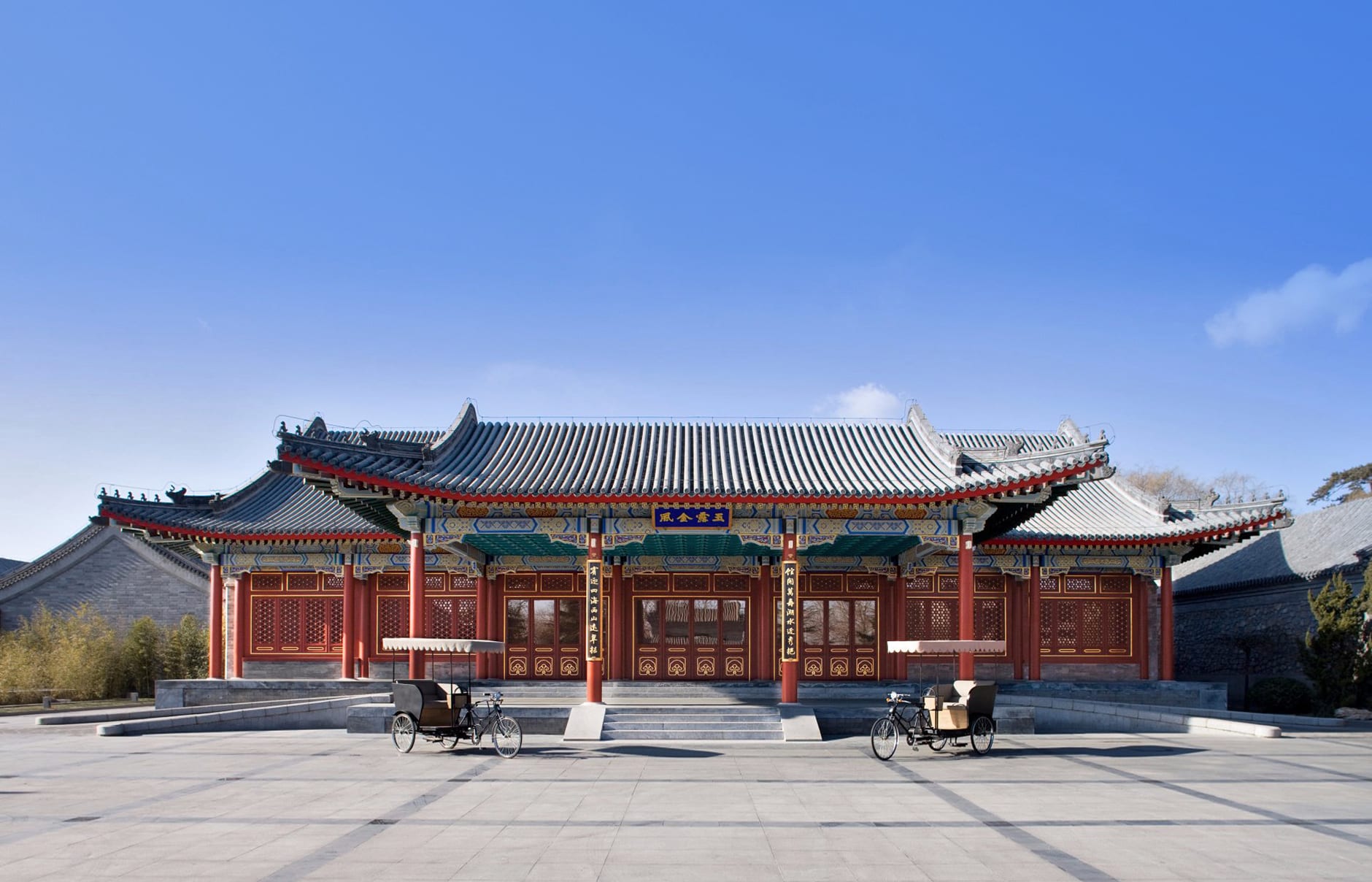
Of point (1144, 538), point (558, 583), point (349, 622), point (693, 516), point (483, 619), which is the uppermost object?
point (693, 516)

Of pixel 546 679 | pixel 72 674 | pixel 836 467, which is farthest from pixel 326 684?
pixel 836 467

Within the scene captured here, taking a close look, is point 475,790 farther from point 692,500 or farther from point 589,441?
point 589,441

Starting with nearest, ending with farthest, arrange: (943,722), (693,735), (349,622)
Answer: (943,722), (693,735), (349,622)

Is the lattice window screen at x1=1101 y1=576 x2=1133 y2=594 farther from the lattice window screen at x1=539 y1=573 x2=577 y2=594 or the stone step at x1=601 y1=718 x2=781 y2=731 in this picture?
the lattice window screen at x1=539 y1=573 x2=577 y2=594

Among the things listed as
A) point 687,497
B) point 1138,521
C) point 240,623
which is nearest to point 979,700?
point 687,497

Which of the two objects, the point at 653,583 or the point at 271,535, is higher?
the point at 271,535

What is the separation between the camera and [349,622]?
2500cm

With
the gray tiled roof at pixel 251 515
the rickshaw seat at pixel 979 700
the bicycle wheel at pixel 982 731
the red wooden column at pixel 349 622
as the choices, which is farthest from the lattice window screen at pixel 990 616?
the red wooden column at pixel 349 622

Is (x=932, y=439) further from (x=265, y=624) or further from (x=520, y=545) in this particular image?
(x=265, y=624)

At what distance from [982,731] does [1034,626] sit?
929cm

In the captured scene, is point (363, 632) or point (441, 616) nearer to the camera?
point (441, 616)

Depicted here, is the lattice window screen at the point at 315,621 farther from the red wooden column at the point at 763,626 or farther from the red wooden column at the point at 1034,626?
the red wooden column at the point at 1034,626

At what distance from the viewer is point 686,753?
53.6ft

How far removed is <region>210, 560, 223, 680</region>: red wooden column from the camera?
83.4ft
